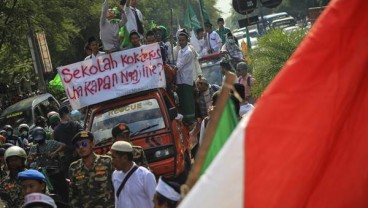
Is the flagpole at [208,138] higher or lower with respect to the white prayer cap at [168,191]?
higher

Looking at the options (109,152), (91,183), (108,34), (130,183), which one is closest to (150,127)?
(108,34)

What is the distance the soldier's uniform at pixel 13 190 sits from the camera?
25.3 feet

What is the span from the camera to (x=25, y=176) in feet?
21.7

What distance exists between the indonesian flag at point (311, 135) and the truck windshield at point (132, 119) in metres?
8.61

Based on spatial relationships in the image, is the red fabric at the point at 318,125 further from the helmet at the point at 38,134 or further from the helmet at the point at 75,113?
the helmet at the point at 75,113

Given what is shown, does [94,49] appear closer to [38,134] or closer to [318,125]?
[38,134]

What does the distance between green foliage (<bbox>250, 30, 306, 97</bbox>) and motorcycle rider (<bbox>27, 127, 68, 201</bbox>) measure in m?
5.51

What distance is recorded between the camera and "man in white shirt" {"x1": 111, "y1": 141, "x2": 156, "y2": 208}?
6.81 meters

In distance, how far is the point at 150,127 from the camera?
12.2 metres

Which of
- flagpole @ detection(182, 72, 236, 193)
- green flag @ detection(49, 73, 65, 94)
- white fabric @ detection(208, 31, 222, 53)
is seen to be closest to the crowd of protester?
flagpole @ detection(182, 72, 236, 193)

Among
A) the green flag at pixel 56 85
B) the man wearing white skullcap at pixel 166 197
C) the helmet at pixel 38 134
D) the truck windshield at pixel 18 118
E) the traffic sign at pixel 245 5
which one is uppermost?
the man wearing white skullcap at pixel 166 197

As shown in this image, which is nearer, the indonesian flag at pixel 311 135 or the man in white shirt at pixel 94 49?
the indonesian flag at pixel 311 135

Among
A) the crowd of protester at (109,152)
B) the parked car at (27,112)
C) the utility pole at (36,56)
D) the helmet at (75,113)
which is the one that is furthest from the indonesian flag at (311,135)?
the utility pole at (36,56)

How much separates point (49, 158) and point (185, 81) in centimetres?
413
